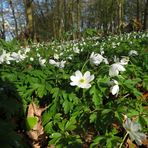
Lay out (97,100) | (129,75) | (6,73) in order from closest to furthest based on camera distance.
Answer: (97,100)
(6,73)
(129,75)

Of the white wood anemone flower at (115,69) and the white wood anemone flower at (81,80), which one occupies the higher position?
the white wood anemone flower at (115,69)

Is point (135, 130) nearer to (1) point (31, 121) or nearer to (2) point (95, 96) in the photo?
(2) point (95, 96)

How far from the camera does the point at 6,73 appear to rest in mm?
3449

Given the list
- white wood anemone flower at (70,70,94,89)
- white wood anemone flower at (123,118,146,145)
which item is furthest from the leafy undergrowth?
white wood anemone flower at (123,118,146,145)

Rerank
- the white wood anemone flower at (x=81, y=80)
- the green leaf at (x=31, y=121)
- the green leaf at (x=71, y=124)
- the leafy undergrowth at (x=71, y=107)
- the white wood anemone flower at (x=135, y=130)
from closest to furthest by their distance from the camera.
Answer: the white wood anemone flower at (x=135, y=130) → the leafy undergrowth at (x=71, y=107) → the green leaf at (x=71, y=124) → the white wood anemone flower at (x=81, y=80) → the green leaf at (x=31, y=121)

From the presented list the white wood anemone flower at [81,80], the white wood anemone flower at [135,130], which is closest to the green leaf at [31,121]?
the white wood anemone flower at [81,80]

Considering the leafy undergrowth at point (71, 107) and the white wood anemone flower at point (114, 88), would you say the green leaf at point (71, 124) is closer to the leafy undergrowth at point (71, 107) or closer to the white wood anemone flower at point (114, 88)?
Answer: the leafy undergrowth at point (71, 107)

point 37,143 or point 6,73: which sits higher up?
point 6,73

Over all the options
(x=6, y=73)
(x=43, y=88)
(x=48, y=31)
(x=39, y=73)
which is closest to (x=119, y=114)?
(x=43, y=88)

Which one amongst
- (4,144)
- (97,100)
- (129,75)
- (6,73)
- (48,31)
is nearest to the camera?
(4,144)

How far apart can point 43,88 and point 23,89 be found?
19 centimetres

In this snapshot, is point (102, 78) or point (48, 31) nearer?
point (102, 78)

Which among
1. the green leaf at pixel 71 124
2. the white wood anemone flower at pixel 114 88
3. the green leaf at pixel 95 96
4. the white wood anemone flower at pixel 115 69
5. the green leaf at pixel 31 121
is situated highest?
the white wood anemone flower at pixel 115 69

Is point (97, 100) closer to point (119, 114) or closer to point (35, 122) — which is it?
point (119, 114)
